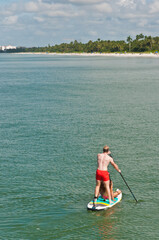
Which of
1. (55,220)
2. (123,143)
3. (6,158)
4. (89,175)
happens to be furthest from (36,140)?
(55,220)

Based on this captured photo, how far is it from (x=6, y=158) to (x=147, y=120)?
58.7 feet

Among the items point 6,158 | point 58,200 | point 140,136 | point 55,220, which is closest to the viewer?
point 55,220

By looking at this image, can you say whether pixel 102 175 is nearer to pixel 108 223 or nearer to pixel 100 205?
pixel 100 205

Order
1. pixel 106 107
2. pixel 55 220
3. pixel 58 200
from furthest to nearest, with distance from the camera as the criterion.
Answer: pixel 106 107 → pixel 58 200 → pixel 55 220

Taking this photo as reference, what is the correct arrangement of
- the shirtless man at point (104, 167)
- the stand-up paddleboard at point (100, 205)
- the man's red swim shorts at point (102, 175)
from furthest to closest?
A: the stand-up paddleboard at point (100, 205)
the man's red swim shorts at point (102, 175)
the shirtless man at point (104, 167)

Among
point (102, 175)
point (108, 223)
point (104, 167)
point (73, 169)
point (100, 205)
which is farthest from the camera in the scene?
point (73, 169)

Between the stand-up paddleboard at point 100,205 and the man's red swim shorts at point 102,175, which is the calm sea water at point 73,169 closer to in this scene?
the stand-up paddleboard at point 100,205

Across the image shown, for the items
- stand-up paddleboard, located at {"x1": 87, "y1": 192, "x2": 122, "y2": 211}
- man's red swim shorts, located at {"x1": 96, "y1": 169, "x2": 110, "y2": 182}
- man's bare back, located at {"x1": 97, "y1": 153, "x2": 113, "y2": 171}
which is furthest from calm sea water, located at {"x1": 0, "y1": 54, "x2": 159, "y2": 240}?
man's bare back, located at {"x1": 97, "y1": 153, "x2": 113, "y2": 171}

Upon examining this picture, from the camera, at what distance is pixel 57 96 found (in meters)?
60.2

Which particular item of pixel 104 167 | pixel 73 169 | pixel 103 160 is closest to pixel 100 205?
pixel 104 167

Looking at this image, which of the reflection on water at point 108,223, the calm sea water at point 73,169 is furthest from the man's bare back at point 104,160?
the calm sea water at point 73,169

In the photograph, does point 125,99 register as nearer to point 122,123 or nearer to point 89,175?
point 122,123

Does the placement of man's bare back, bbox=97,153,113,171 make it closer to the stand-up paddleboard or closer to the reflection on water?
the stand-up paddleboard

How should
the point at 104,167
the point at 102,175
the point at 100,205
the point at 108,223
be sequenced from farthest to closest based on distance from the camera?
1. the point at 100,205
2. the point at 108,223
3. the point at 102,175
4. the point at 104,167
